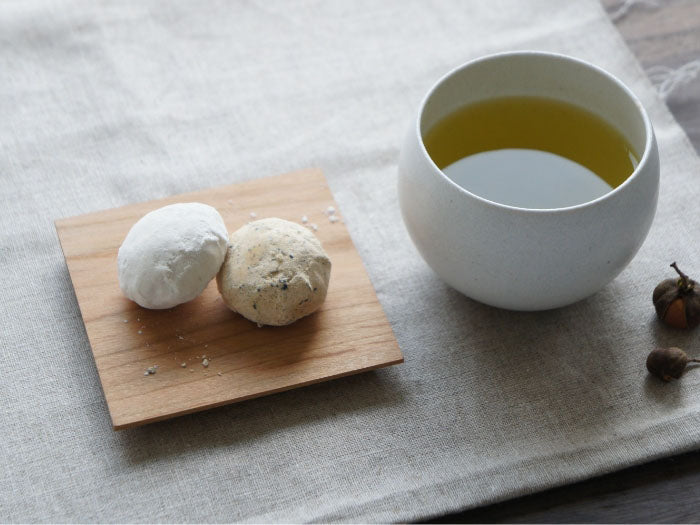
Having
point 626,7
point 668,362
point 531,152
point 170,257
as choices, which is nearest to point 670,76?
point 626,7

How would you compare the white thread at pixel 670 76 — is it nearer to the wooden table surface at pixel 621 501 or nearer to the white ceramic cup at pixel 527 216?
the white ceramic cup at pixel 527 216

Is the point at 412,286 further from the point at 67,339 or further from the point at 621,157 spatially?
the point at 67,339

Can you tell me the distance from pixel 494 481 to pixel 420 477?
0.21ft

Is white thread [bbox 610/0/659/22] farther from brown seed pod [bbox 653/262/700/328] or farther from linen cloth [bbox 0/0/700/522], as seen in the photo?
brown seed pod [bbox 653/262/700/328]

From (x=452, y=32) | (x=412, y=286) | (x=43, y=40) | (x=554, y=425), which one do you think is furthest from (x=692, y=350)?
(x=43, y=40)

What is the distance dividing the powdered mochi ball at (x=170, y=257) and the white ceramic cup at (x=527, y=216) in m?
0.19

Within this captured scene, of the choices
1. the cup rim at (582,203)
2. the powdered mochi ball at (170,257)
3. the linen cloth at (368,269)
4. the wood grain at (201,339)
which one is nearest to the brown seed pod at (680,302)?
the linen cloth at (368,269)

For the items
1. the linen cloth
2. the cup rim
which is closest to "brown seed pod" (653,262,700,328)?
the linen cloth

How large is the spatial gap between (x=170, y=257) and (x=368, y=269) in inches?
9.1

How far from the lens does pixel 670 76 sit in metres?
1.12

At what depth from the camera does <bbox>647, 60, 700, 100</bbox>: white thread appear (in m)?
1.10

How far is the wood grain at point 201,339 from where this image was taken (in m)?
0.77

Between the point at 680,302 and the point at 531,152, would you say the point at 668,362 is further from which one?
the point at 531,152

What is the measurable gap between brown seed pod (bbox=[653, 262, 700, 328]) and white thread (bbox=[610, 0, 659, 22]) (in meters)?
0.49
